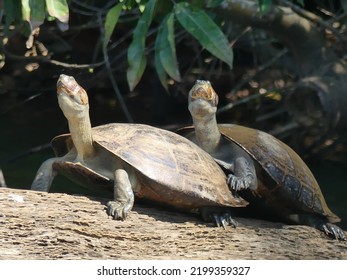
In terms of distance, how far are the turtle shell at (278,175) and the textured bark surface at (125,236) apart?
0.84 ft

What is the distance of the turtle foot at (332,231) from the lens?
4.15 meters

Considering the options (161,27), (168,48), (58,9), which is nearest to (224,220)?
(168,48)

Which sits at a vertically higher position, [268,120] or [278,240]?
[268,120]

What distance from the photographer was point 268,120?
716cm

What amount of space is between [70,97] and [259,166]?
3.09ft

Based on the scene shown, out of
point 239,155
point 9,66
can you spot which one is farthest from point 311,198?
point 9,66

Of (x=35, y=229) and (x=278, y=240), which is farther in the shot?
(x=278, y=240)

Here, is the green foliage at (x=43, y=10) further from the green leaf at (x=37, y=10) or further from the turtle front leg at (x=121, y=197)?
the turtle front leg at (x=121, y=197)

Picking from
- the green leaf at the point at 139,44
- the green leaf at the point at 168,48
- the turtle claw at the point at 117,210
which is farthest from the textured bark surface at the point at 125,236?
the green leaf at the point at 139,44

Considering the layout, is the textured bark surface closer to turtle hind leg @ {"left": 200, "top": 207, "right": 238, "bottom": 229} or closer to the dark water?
turtle hind leg @ {"left": 200, "top": 207, "right": 238, "bottom": 229}

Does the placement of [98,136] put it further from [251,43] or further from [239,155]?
[251,43]

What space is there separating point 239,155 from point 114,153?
69 centimetres

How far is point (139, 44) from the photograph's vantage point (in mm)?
4398

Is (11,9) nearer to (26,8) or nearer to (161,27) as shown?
(26,8)
